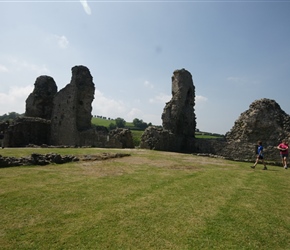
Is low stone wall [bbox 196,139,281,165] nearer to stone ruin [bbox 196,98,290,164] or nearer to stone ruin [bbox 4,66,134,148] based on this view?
stone ruin [bbox 196,98,290,164]

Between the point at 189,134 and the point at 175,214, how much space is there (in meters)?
22.0

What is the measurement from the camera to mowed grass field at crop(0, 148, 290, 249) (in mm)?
4402

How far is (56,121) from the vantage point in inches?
1195

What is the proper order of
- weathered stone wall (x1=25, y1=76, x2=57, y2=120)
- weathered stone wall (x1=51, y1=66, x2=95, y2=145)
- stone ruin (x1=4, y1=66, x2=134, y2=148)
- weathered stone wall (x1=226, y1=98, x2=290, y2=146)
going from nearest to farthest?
weathered stone wall (x1=226, y1=98, x2=290, y2=146)
stone ruin (x1=4, y1=66, x2=134, y2=148)
weathered stone wall (x1=51, y1=66, x2=95, y2=145)
weathered stone wall (x1=25, y1=76, x2=57, y2=120)

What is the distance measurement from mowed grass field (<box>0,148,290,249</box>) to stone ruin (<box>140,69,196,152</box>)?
53.6ft

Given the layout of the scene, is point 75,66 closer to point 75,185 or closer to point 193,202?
point 75,185

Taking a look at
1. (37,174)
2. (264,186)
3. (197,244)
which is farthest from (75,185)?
(264,186)

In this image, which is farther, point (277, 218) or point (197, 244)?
point (277, 218)

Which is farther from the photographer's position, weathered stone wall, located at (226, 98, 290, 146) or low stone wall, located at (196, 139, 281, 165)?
weathered stone wall, located at (226, 98, 290, 146)

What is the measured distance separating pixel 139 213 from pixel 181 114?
69.8 feet

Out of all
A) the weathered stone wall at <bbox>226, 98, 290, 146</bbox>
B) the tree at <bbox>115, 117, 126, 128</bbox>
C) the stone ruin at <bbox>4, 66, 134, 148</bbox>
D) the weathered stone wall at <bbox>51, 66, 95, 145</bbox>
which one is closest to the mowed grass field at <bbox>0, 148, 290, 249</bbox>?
the weathered stone wall at <bbox>226, 98, 290, 146</bbox>

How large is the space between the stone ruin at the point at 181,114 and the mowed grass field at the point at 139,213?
16343 mm

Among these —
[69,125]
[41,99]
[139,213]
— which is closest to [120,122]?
[41,99]

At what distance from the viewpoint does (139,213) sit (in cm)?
554
